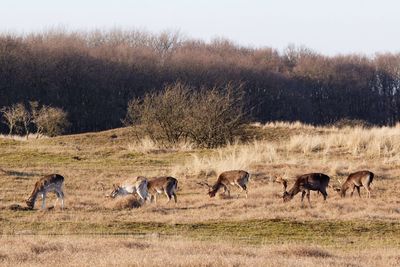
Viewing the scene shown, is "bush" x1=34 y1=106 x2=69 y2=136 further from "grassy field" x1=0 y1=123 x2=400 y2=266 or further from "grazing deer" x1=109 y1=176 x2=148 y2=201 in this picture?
"grazing deer" x1=109 y1=176 x2=148 y2=201

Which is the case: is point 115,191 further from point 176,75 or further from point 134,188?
point 176,75

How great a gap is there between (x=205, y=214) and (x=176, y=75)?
79868 millimetres

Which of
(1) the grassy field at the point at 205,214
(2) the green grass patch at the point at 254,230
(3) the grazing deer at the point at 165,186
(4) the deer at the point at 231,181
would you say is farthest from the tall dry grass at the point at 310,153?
(2) the green grass patch at the point at 254,230

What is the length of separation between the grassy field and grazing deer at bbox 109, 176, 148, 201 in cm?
74

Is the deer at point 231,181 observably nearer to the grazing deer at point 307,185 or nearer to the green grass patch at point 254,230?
the grazing deer at point 307,185

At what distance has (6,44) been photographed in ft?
290

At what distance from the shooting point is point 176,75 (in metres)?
102

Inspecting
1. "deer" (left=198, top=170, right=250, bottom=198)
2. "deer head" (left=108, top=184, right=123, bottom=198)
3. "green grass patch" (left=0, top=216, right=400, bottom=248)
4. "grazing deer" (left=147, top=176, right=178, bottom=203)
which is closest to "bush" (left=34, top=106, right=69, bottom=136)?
"deer head" (left=108, top=184, right=123, bottom=198)

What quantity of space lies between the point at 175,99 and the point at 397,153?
59.2 ft

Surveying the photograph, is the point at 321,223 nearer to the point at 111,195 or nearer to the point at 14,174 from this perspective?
the point at 111,195

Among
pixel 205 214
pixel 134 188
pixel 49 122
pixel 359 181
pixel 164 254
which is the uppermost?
pixel 164 254

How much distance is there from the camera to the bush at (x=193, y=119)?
4825 cm

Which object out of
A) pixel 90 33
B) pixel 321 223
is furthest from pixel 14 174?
pixel 90 33

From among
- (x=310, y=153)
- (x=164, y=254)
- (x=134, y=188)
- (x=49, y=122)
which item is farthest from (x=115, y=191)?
(x=49, y=122)
